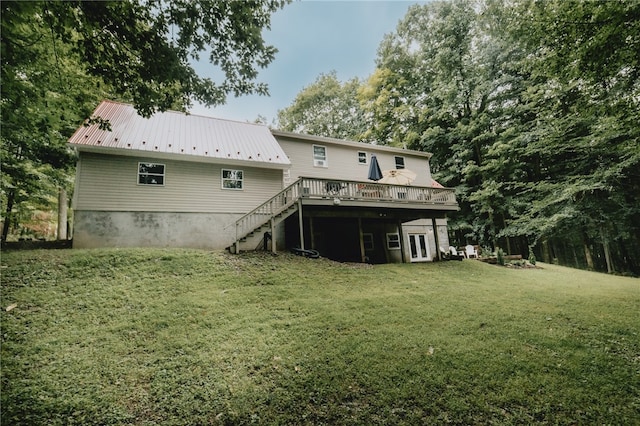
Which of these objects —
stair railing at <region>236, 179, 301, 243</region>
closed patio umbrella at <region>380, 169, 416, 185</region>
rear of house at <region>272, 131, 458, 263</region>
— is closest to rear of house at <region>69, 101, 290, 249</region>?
stair railing at <region>236, 179, 301, 243</region>

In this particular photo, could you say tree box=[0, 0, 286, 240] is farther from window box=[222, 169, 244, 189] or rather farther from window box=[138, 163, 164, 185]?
window box=[222, 169, 244, 189]

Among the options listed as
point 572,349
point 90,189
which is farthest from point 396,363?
point 90,189

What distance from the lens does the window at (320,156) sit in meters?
16.0

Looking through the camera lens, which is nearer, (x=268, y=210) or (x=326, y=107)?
(x=268, y=210)

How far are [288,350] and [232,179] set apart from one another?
980 cm

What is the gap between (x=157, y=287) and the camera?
7297 mm

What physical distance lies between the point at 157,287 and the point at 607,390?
9.11m

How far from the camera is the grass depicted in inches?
140

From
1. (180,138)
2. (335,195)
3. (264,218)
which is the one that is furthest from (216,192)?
(335,195)

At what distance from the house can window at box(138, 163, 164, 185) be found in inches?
1.4

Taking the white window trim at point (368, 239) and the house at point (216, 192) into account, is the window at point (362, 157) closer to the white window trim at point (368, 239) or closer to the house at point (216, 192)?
the house at point (216, 192)

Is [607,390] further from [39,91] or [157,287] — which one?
[39,91]

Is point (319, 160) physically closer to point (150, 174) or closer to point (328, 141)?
point (328, 141)

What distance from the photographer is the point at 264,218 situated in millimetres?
12227
